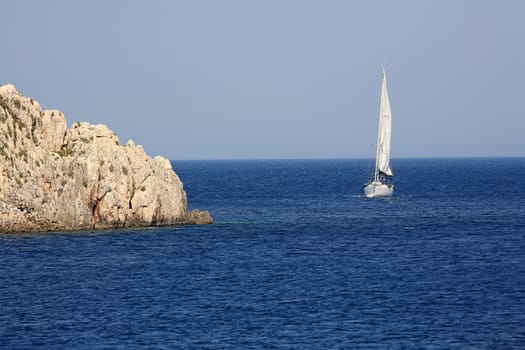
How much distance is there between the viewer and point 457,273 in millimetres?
74500

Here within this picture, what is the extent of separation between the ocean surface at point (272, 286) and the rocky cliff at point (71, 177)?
2.64 meters

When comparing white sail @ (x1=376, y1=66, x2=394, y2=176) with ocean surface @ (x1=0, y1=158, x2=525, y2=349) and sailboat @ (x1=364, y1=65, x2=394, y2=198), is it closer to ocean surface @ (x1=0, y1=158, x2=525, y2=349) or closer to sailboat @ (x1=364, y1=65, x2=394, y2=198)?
sailboat @ (x1=364, y1=65, x2=394, y2=198)

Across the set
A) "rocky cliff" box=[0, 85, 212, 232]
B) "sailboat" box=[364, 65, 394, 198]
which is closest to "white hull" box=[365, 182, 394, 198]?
"sailboat" box=[364, 65, 394, 198]

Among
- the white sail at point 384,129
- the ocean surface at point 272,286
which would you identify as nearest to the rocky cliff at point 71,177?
the ocean surface at point 272,286

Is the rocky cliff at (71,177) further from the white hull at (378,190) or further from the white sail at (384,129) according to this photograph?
the white sail at (384,129)

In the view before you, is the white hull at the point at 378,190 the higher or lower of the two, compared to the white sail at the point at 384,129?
lower

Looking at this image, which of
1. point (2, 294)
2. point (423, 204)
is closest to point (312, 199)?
point (423, 204)

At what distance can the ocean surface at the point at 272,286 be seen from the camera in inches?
2095

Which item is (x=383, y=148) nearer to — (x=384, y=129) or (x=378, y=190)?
(x=384, y=129)

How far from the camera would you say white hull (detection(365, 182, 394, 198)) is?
524 feet

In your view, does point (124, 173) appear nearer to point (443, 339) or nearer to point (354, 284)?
point (354, 284)

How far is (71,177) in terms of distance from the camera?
98.7 m

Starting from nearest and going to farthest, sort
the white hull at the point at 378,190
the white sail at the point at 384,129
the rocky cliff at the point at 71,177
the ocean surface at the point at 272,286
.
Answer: the ocean surface at the point at 272,286
the rocky cliff at the point at 71,177
the white hull at the point at 378,190
the white sail at the point at 384,129

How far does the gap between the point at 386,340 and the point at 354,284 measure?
701 inches
